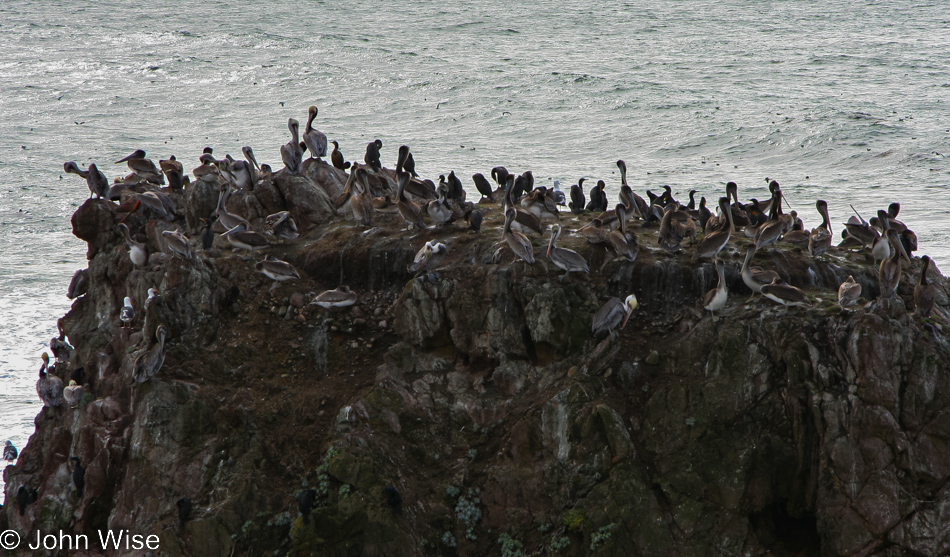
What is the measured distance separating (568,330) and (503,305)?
1.12 metres

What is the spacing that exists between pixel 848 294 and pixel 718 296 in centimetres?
182

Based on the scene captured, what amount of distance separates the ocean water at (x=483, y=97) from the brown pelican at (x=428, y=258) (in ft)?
43.3

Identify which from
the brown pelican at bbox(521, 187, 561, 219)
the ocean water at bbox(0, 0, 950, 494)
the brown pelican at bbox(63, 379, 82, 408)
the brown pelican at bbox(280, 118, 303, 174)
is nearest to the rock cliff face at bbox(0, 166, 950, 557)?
the brown pelican at bbox(63, 379, 82, 408)

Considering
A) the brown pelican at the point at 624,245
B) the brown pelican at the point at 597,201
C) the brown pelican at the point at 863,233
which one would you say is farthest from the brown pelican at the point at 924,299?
the brown pelican at the point at 597,201

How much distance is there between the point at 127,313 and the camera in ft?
50.6

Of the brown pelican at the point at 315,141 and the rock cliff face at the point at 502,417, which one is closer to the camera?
the rock cliff face at the point at 502,417

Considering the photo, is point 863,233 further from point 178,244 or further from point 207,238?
point 178,244

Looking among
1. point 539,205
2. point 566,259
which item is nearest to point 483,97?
point 539,205

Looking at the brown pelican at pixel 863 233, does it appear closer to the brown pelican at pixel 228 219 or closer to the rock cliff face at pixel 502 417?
the rock cliff face at pixel 502 417

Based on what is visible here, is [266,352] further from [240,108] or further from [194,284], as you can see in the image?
[240,108]

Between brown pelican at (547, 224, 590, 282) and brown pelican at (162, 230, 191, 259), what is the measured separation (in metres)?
5.95

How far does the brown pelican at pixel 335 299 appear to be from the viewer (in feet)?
49.2

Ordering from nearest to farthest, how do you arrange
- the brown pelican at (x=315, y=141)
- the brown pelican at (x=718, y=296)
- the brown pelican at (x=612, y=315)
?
the brown pelican at (x=718, y=296) < the brown pelican at (x=612, y=315) < the brown pelican at (x=315, y=141)

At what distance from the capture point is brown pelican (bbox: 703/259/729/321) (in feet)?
44.9
